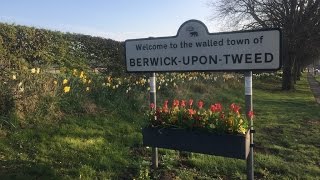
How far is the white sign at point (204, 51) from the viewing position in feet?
14.6

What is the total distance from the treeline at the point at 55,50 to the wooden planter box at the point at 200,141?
11.3 ft

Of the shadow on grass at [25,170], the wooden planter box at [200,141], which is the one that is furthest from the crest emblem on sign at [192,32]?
the shadow on grass at [25,170]

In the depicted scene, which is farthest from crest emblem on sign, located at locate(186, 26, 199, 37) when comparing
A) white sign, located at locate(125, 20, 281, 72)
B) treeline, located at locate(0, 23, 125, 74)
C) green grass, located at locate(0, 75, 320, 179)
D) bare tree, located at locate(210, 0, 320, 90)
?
bare tree, located at locate(210, 0, 320, 90)

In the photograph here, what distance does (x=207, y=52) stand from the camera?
4844 mm

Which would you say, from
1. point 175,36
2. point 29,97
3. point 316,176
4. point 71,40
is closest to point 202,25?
point 175,36

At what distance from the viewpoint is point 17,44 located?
913 centimetres

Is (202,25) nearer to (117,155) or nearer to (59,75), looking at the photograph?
(117,155)

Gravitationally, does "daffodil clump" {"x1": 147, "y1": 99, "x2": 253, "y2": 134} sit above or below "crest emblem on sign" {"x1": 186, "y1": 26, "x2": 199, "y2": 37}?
below

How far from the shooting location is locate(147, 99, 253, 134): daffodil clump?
15.6 feet

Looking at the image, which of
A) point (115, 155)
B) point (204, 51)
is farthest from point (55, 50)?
point (204, 51)

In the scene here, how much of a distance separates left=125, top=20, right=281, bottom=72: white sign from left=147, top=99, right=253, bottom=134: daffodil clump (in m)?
0.55

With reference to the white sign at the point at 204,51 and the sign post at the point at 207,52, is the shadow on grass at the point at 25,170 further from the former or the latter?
the white sign at the point at 204,51

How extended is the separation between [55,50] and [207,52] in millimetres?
6982

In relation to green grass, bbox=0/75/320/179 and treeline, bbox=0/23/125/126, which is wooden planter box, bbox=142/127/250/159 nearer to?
green grass, bbox=0/75/320/179
